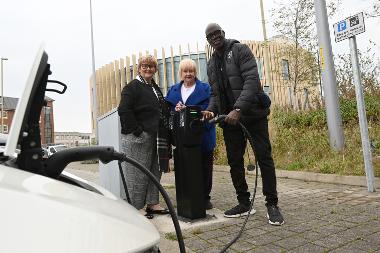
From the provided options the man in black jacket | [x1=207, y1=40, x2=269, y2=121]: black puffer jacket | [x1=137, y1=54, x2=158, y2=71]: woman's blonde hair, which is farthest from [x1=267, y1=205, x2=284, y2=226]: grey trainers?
[x1=137, y1=54, x2=158, y2=71]: woman's blonde hair

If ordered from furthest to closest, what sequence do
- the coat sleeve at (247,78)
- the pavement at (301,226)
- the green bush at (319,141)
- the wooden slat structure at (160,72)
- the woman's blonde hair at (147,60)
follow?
the wooden slat structure at (160,72)
the green bush at (319,141)
the woman's blonde hair at (147,60)
the coat sleeve at (247,78)
the pavement at (301,226)

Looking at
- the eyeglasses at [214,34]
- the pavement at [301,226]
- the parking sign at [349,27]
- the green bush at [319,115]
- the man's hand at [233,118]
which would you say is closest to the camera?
the pavement at [301,226]

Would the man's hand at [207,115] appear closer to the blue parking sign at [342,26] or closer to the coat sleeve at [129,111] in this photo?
the coat sleeve at [129,111]

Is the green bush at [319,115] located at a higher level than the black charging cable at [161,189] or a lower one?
higher

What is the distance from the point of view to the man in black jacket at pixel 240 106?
11.9 feet

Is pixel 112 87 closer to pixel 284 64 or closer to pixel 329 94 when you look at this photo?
pixel 284 64

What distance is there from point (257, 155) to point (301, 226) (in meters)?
0.78

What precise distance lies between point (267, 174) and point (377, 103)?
529 centimetres

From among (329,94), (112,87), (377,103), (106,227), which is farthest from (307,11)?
(112,87)

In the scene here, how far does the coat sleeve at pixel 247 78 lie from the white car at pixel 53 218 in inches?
106

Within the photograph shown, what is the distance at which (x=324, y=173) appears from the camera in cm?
613

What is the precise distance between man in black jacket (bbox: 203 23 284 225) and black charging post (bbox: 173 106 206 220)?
18 cm

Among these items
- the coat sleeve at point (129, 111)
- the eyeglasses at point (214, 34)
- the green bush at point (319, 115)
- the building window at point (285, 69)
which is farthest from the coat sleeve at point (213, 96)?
the building window at point (285, 69)

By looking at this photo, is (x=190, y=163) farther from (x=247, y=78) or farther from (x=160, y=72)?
(x=160, y=72)
